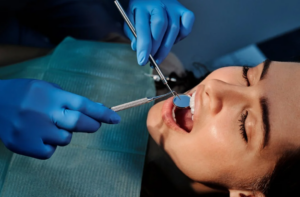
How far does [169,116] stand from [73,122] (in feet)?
1.19

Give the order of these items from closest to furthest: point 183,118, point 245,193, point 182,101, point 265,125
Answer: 1. point 265,125
2. point 245,193
3. point 182,101
4. point 183,118

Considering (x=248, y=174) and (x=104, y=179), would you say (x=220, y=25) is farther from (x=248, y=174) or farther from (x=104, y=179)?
A: (x=104, y=179)

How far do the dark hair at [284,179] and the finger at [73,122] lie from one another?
62cm

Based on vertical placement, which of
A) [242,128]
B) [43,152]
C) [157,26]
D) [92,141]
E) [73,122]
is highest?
[157,26]

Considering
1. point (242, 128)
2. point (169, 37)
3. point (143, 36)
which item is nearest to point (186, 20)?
point (169, 37)

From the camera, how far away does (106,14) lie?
1.68 meters

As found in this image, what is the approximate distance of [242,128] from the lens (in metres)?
0.76

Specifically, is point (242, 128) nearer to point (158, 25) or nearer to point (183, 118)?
point (183, 118)

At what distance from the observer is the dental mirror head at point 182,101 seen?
0.93 m

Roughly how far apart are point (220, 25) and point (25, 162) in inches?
55.0

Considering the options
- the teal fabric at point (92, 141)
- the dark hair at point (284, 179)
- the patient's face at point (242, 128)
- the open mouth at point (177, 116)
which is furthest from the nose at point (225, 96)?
the teal fabric at point (92, 141)

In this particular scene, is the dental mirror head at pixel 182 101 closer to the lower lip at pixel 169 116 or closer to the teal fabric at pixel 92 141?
the lower lip at pixel 169 116

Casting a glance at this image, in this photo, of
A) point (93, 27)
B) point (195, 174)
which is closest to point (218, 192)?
point (195, 174)

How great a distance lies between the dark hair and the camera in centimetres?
75
